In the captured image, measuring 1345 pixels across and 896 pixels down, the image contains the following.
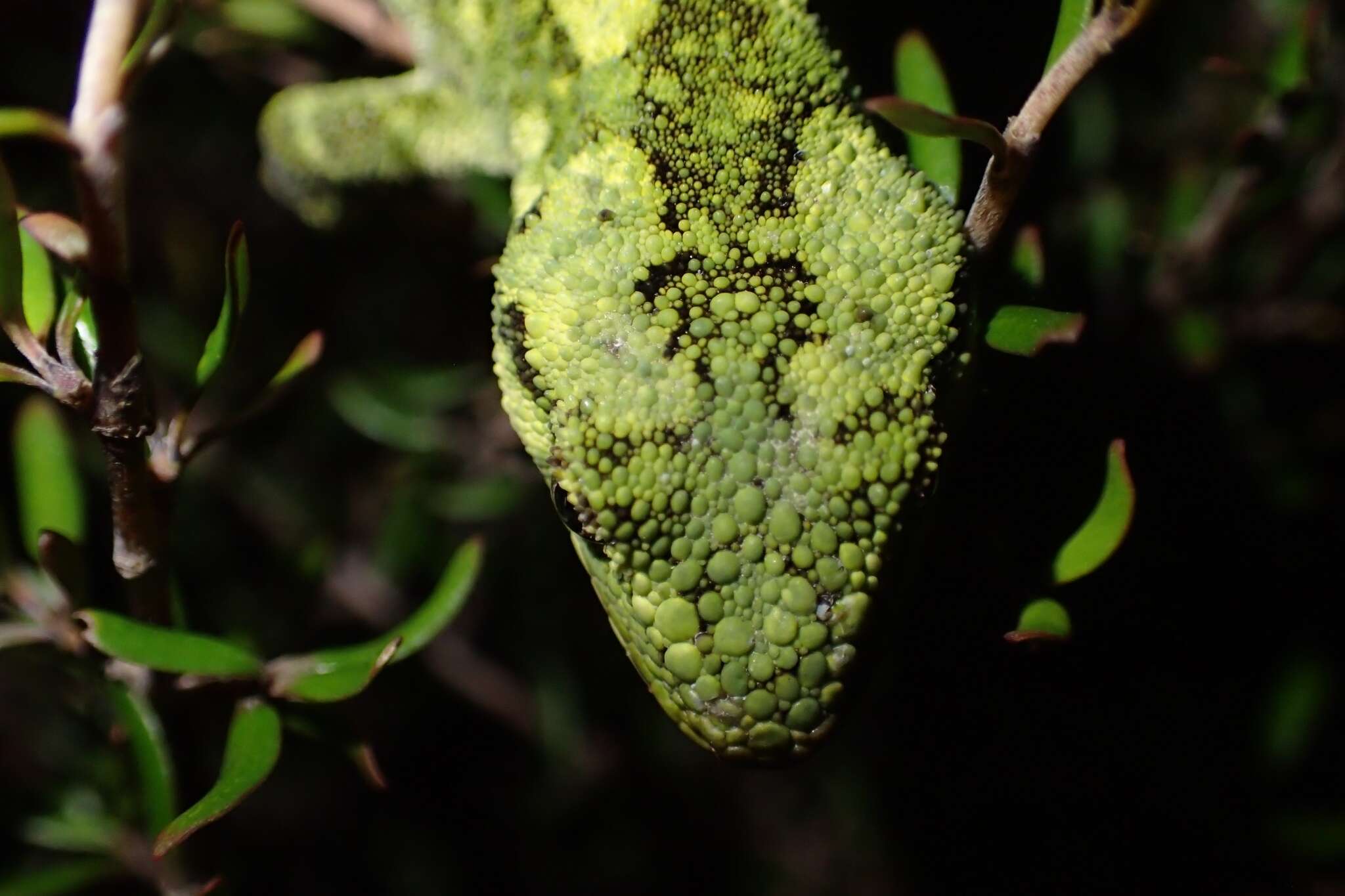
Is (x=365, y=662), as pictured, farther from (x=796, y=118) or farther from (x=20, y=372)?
(x=796, y=118)

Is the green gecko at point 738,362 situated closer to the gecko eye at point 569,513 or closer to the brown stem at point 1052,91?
the gecko eye at point 569,513

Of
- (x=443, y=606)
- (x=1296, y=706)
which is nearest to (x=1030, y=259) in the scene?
(x=443, y=606)

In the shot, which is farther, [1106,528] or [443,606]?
[443,606]

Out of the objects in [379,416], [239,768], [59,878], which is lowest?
[59,878]

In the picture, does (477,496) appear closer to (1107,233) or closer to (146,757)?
(146,757)

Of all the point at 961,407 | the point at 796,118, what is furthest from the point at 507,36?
the point at 961,407

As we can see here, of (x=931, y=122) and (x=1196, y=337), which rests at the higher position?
(x=931, y=122)
